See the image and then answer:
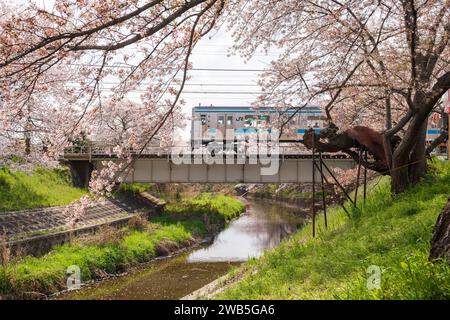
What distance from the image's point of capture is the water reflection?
63.1 ft

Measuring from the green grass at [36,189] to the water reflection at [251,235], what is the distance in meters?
6.73

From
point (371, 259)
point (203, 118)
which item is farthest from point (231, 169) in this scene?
point (371, 259)

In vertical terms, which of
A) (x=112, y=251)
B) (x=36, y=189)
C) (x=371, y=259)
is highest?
→ (x=371, y=259)

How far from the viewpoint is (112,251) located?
1684cm

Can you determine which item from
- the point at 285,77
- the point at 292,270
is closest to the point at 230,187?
the point at 285,77

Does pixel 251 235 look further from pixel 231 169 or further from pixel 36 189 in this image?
pixel 36 189

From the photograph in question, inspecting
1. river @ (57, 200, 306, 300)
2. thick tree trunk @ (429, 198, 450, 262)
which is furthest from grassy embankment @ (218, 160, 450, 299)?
river @ (57, 200, 306, 300)

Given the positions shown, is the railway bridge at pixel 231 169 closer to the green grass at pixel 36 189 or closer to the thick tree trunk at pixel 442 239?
the green grass at pixel 36 189

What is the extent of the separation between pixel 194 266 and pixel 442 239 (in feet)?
44.3

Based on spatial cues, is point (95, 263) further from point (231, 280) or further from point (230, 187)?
point (230, 187)

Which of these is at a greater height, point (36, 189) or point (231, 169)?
point (231, 169)

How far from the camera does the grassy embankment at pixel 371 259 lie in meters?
4.08

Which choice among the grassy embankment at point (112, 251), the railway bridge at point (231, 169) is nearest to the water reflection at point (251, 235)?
the grassy embankment at point (112, 251)
